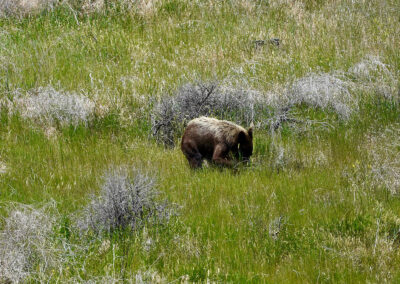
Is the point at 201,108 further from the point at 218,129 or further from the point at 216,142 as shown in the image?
the point at 216,142

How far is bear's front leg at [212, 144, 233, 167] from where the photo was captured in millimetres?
7394

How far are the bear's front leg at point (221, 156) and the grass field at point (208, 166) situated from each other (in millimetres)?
175

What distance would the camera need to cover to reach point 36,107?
919cm

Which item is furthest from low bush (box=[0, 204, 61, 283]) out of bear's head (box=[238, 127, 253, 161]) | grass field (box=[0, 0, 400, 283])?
bear's head (box=[238, 127, 253, 161])

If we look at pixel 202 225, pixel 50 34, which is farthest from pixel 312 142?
pixel 50 34

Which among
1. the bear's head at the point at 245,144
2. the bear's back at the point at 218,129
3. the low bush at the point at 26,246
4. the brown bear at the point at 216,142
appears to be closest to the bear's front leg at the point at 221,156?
the brown bear at the point at 216,142

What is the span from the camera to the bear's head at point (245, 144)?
7.43 meters

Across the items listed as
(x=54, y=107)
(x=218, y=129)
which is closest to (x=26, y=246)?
(x=218, y=129)

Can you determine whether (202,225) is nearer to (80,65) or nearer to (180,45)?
(80,65)

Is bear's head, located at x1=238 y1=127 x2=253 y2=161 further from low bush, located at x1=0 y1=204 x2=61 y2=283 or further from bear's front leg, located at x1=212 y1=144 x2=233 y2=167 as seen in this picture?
low bush, located at x1=0 y1=204 x2=61 y2=283

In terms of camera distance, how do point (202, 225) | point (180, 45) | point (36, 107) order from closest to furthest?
point (202, 225)
point (36, 107)
point (180, 45)

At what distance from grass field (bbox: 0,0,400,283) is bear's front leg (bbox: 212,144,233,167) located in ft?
0.57

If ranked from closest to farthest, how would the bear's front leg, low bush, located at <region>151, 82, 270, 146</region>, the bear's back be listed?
the bear's front leg, the bear's back, low bush, located at <region>151, 82, 270, 146</region>

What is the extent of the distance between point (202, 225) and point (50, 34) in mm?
8629
